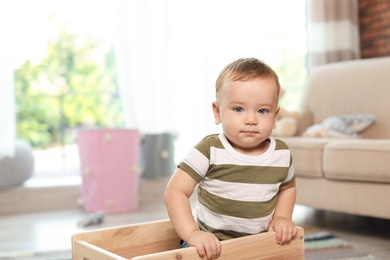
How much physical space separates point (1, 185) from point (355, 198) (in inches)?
79.2

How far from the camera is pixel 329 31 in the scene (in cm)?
398

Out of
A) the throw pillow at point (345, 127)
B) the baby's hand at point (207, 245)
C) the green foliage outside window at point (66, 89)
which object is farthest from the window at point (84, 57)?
the baby's hand at point (207, 245)

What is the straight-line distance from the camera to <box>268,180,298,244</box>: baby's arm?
135cm

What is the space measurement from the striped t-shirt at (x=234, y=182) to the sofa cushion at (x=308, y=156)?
3.97 ft

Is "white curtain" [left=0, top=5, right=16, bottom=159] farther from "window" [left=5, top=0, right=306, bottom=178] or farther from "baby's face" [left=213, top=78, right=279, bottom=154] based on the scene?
"baby's face" [left=213, top=78, right=279, bottom=154]

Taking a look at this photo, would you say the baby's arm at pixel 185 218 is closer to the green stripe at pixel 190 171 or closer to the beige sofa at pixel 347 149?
the green stripe at pixel 190 171

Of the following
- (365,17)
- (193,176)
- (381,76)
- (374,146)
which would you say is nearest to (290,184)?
(193,176)

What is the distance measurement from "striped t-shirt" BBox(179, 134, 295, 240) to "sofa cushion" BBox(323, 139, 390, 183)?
3.43 ft

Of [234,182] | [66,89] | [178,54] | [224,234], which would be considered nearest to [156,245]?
[224,234]

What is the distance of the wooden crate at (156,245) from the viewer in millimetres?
1257

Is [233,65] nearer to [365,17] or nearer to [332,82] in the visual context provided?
[332,82]

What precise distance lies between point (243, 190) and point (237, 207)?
0.04m

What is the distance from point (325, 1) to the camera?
13.0 ft

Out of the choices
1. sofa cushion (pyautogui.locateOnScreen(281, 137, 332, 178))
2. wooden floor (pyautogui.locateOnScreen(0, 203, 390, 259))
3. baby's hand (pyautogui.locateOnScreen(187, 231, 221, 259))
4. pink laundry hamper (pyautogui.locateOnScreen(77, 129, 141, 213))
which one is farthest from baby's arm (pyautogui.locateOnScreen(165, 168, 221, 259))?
pink laundry hamper (pyautogui.locateOnScreen(77, 129, 141, 213))
